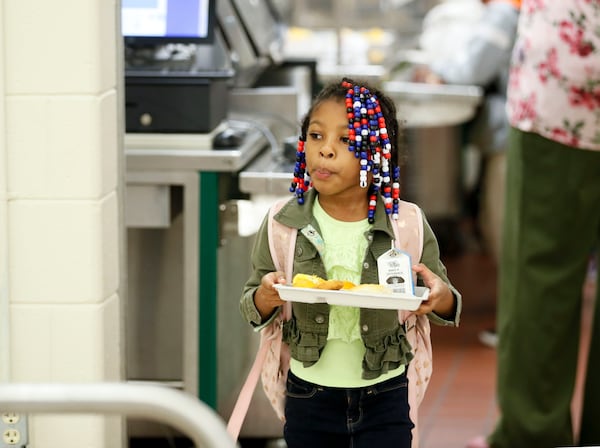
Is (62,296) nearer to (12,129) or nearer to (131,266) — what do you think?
(12,129)

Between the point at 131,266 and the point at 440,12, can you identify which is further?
the point at 440,12

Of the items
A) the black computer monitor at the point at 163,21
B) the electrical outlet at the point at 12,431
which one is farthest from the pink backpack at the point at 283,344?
the black computer monitor at the point at 163,21

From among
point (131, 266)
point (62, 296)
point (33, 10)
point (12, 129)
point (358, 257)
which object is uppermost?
point (33, 10)

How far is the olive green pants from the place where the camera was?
320cm

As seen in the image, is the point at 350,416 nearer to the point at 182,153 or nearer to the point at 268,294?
the point at 268,294

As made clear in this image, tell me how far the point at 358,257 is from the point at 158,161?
39.8 inches

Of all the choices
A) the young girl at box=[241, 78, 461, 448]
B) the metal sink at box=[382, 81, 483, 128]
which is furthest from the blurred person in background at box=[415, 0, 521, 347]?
the young girl at box=[241, 78, 461, 448]

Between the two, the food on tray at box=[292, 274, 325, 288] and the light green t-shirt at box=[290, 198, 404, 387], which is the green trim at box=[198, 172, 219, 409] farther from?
the food on tray at box=[292, 274, 325, 288]

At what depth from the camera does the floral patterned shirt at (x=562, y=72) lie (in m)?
3.06

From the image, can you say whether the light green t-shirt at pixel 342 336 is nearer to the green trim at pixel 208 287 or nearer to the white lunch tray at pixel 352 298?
the white lunch tray at pixel 352 298

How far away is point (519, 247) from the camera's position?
3307 mm

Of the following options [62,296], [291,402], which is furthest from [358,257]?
[62,296]

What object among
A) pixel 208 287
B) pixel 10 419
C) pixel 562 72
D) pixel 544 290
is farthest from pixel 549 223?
pixel 10 419

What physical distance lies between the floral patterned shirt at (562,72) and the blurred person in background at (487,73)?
193 centimetres
